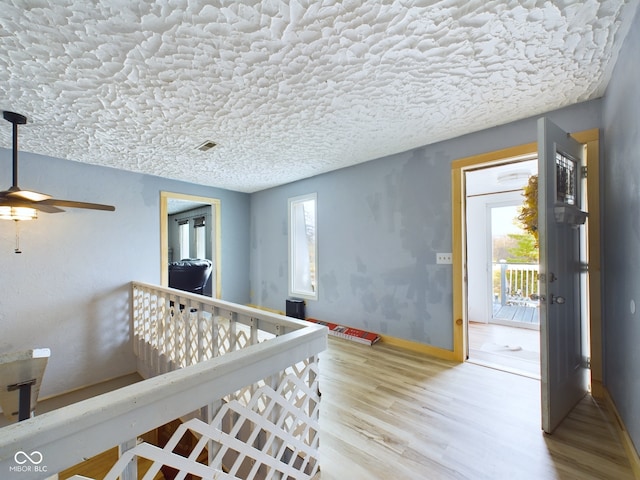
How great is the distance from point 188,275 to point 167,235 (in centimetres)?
67

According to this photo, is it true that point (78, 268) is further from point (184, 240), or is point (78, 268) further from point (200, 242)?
point (184, 240)

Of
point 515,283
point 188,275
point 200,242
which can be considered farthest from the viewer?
point 200,242

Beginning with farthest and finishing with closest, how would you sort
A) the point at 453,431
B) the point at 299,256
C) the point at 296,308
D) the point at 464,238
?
1. the point at 299,256
2. the point at 296,308
3. the point at 464,238
4. the point at 453,431

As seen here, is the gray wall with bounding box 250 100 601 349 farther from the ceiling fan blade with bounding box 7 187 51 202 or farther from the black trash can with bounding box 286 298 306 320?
the ceiling fan blade with bounding box 7 187 51 202

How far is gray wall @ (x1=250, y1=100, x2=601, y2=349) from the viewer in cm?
255

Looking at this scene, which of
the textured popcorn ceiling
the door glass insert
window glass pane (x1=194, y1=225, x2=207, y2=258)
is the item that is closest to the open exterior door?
the door glass insert

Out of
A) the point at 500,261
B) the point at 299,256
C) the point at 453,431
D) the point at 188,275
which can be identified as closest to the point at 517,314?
the point at 500,261

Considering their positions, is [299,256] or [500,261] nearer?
[299,256]

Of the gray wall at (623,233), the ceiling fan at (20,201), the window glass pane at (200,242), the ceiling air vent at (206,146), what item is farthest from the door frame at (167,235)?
the gray wall at (623,233)

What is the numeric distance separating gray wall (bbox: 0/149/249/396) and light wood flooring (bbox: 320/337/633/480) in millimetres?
2624

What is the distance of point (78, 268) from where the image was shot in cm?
288

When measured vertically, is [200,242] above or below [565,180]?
below

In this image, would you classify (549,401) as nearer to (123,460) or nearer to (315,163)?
(123,460)

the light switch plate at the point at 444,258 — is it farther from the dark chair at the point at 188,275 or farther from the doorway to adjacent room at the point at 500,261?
the dark chair at the point at 188,275
